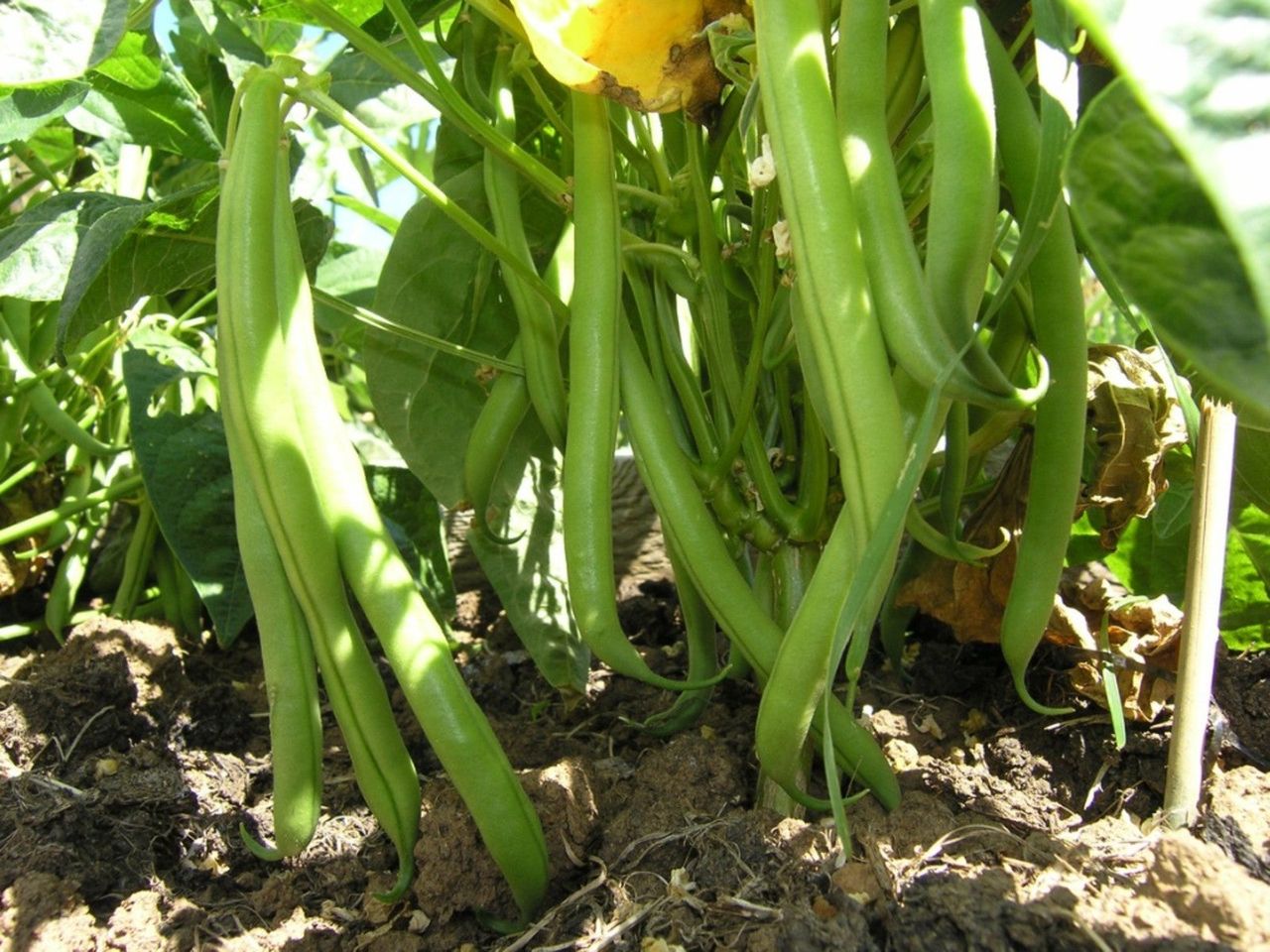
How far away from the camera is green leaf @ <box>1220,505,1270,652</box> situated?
98cm

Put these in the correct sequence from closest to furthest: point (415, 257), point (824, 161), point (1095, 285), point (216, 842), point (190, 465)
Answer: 1. point (824, 161)
2. point (216, 842)
3. point (415, 257)
4. point (190, 465)
5. point (1095, 285)

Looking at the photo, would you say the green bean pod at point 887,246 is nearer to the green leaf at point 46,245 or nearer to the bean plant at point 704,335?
the bean plant at point 704,335

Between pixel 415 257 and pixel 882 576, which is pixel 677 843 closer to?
pixel 882 576

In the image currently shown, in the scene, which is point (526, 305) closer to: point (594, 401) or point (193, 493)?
point (594, 401)

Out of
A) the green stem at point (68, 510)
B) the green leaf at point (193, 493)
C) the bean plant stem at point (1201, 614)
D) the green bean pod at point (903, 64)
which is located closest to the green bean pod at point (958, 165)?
the green bean pod at point (903, 64)

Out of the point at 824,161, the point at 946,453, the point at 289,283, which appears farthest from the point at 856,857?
the point at 289,283

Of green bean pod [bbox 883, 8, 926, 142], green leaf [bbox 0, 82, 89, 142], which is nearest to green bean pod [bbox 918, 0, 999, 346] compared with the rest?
green bean pod [bbox 883, 8, 926, 142]

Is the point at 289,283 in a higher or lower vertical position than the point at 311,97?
lower

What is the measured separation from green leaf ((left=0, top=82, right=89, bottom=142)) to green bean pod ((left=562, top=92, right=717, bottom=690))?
1.48 ft

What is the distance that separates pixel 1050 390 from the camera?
675 millimetres

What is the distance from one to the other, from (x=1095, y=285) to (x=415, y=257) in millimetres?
2484

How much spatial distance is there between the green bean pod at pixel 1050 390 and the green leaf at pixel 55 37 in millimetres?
525

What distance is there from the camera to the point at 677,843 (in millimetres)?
724

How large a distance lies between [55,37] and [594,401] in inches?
15.6
